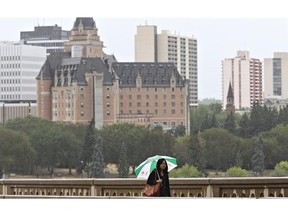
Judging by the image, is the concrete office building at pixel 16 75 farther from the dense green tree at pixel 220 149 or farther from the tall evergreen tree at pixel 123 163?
the dense green tree at pixel 220 149

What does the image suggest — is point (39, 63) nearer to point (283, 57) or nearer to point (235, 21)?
point (235, 21)

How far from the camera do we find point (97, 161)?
46719 millimetres

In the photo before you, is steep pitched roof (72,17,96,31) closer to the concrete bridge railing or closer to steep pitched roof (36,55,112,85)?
steep pitched roof (36,55,112,85)

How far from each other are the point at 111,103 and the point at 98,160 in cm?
1255

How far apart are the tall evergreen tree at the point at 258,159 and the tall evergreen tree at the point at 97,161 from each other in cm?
733

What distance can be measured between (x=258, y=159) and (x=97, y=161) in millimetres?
7800

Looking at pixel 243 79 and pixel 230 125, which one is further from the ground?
pixel 243 79

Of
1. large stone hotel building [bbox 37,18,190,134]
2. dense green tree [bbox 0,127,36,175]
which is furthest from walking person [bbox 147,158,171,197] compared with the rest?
large stone hotel building [bbox 37,18,190,134]

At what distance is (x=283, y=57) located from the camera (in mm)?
84688

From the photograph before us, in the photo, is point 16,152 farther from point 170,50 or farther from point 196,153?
point 170,50

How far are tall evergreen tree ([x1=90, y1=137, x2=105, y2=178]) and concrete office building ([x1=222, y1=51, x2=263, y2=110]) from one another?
35204mm

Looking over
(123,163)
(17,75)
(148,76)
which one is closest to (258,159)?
(123,163)
